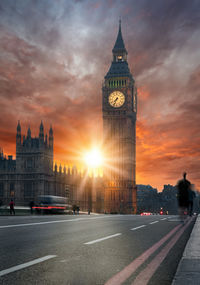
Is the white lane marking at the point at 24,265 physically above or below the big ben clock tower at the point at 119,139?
below

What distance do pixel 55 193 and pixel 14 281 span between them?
295 ft

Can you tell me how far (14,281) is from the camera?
16.3ft

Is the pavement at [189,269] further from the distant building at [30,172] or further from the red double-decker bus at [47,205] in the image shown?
the distant building at [30,172]

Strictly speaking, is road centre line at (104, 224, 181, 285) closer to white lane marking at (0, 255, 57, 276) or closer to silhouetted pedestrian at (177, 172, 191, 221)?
white lane marking at (0, 255, 57, 276)

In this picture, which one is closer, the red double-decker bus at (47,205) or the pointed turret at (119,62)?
the red double-decker bus at (47,205)

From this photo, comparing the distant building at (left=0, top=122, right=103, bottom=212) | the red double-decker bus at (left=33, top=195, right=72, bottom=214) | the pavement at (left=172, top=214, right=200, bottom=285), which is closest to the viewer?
the pavement at (left=172, top=214, right=200, bottom=285)

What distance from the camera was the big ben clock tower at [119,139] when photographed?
120 m

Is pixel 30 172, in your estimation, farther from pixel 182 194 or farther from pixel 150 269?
pixel 150 269

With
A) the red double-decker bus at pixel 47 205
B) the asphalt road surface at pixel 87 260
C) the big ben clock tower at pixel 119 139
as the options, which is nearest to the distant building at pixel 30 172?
the big ben clock tower at pixel 119 139

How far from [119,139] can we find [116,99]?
1303 centimetres

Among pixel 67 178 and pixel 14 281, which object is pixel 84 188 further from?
pixel 14 281

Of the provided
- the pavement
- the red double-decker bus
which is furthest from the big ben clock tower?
the pavement

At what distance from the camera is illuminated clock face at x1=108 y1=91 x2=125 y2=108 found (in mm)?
123162

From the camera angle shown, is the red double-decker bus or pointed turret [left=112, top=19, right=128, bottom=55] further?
pointed turret [left=112, top=19, right=128, bottom=55]
